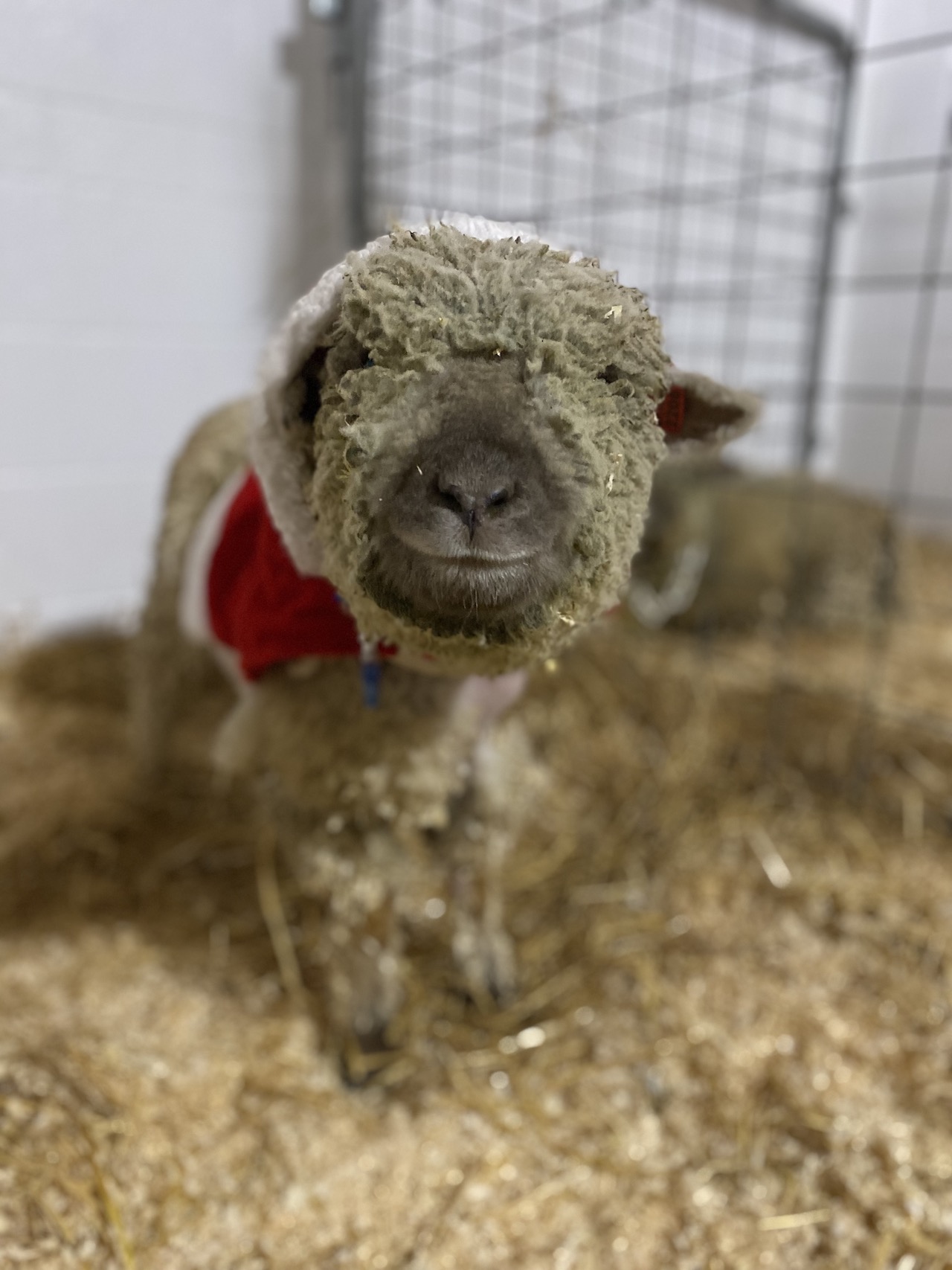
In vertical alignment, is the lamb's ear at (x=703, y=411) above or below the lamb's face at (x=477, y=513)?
above

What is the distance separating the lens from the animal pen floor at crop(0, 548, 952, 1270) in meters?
1.03

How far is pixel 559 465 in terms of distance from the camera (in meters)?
0.65

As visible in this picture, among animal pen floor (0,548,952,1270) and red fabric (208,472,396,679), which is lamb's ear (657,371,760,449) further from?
animal pen floor (0,548,952,1270)

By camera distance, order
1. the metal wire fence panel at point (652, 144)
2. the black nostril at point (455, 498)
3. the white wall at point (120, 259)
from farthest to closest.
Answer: the metal wire fence panel at point (652, 144)
the white wall at point (120, 259)
the black nostril at point (455, 498)

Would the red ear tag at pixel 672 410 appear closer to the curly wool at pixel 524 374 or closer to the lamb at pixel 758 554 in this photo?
the curly wool at pixel 524 374

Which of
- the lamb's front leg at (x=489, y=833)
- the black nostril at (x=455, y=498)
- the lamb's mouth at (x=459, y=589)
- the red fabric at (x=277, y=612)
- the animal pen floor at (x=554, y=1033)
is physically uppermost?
the black nostril at (x=455, y=498)

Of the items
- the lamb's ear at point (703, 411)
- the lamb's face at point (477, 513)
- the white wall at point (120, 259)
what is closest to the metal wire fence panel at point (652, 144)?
the white wall at point (120, 259)

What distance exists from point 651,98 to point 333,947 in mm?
2351

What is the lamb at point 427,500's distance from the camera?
2.12ft

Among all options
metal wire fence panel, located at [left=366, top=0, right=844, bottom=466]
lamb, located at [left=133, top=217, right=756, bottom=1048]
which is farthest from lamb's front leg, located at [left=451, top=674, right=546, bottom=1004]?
metal wire fence panel, located at [left=366, top=0, right=844, bottom=466]

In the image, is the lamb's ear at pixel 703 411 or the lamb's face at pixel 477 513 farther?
the lamb's ear at pixel 703 411

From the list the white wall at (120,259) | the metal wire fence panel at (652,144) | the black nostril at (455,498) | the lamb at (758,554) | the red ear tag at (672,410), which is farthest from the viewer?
the lamb at (758,554)

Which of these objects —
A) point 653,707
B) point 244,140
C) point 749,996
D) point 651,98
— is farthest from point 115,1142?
point 651,98

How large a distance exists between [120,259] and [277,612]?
153 centimetres
